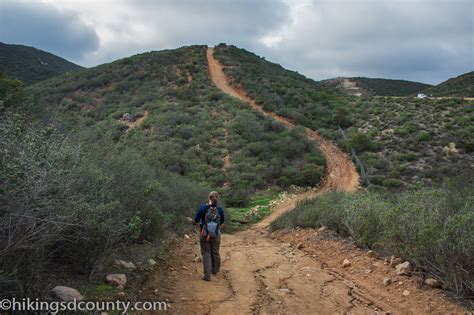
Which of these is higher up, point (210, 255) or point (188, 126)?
point (188, 126)

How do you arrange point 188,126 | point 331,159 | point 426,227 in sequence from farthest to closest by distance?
point 188,126
point 331,159
point 426,227

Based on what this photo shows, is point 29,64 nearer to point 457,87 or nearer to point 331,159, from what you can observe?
point 331,159

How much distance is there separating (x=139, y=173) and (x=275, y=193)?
12.1 m

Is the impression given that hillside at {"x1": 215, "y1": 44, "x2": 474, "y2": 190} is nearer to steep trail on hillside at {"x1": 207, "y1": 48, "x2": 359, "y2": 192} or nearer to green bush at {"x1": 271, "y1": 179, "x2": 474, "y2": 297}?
steep trail on hillside at {"x1": 207, "y1": 48, "x2": 359, "y2": 192}

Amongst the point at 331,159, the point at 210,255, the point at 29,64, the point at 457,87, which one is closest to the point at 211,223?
the point at 210,255

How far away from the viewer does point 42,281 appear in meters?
4.30

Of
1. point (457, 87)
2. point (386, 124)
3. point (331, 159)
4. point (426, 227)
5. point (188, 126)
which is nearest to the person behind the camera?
point (426, 227)

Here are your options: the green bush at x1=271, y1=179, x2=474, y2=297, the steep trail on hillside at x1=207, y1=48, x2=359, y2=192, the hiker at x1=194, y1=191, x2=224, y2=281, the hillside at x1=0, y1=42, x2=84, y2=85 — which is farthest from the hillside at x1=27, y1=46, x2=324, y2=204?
the hillside at x1=0, y1=42, x2=84, y2=85

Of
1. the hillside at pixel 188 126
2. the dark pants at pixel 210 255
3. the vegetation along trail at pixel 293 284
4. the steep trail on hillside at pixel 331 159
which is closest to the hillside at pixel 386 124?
the steep trail on hillside at pixel 331 159

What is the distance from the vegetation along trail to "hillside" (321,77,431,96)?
57624mm

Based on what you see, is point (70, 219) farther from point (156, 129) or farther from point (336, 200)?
point (156, 129)

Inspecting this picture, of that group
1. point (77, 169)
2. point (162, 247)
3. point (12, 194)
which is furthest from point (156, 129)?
point (12, 194)

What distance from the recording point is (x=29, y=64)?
174 feet

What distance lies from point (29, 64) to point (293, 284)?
5650 cm
